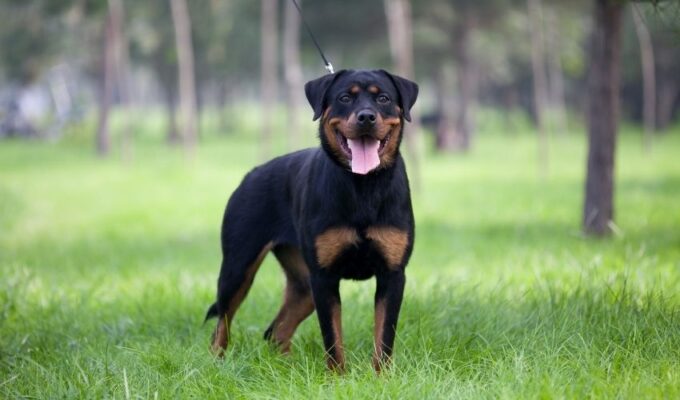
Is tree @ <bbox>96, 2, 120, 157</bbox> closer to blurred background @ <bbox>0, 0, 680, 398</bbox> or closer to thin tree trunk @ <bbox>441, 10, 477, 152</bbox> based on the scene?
blurred background @ <bbox>0, 0, 680, 398</bbox>

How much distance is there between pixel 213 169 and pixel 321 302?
19335 millimetres

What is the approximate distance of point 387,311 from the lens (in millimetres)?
4430

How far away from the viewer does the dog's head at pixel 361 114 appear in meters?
4.30

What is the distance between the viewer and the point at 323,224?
14.4 ft

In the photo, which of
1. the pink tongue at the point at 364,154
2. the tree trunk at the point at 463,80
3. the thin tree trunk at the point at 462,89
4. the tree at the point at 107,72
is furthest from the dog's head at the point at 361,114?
the tree at the point at 107,72

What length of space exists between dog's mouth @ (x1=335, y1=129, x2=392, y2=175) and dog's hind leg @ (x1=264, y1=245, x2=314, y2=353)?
1040 mm

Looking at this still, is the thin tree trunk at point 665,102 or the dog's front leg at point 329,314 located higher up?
the dog's front leg at point 329,314

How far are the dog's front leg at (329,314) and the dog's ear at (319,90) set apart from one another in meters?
0.87

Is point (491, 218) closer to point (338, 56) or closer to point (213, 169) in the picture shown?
point (213, 169)

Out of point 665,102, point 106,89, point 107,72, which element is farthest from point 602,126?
point 665,102

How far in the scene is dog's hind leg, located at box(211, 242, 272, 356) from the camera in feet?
16.7

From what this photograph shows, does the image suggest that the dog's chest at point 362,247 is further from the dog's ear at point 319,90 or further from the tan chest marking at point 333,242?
the dog's ear at point 319,90

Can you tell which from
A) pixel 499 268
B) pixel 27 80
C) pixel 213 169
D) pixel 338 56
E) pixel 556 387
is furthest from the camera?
pixel 27 80

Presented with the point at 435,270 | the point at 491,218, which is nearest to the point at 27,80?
the point at 491,218
